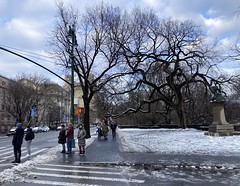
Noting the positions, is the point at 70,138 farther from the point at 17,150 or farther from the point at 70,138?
the point at 17,150

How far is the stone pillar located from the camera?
30.0 m

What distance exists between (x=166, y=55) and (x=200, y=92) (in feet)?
64.1

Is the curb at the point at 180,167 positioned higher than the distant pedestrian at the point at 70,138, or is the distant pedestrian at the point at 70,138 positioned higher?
the distant pedestrian at the point at 70,138

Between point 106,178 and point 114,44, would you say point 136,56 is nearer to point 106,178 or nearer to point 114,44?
point 114,44

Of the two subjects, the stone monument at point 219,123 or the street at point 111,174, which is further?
the stone monument at point 219,123

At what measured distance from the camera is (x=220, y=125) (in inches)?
1196

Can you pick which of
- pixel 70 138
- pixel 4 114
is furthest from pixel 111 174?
pixel 4 114

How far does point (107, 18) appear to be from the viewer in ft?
117

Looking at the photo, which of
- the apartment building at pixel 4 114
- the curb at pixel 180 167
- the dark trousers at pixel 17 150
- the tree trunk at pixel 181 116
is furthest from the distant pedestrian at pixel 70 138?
the apartment building at pixel 4 114

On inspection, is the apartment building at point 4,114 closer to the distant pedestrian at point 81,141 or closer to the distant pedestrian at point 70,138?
the distant pedestrian at point 70,138

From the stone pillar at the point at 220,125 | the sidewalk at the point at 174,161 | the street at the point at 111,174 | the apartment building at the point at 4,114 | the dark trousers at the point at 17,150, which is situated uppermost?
the apartment building at the point at 4,114

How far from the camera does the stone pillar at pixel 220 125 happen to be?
2997 cm

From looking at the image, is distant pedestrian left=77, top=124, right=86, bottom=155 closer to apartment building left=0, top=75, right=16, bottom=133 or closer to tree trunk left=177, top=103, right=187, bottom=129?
tree trunk left=177, top=103, right=187, bottom=129

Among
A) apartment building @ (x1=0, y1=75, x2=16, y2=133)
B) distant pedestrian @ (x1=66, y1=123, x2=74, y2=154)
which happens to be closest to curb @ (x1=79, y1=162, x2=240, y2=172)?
distant pedestrian @ (x1=66, y1=123, x2=74, y2=154)
